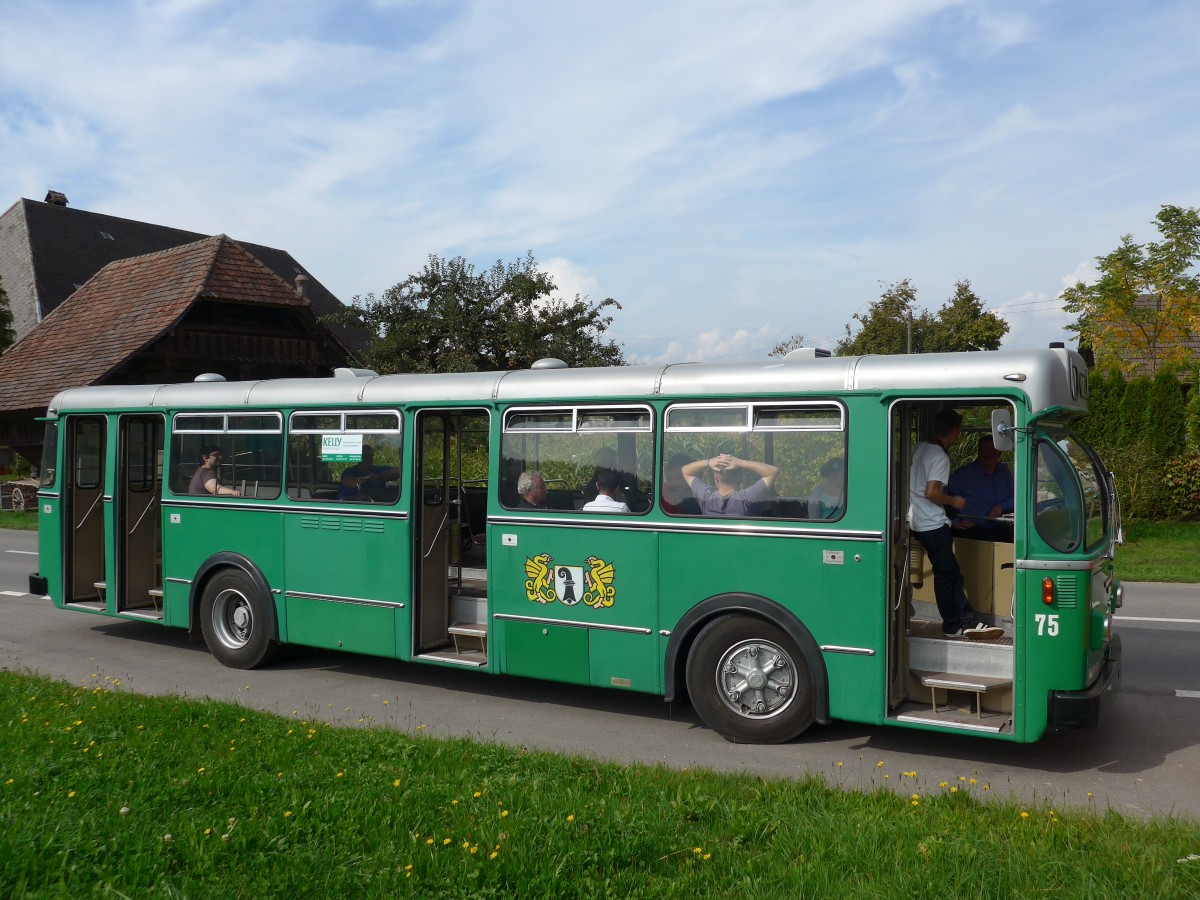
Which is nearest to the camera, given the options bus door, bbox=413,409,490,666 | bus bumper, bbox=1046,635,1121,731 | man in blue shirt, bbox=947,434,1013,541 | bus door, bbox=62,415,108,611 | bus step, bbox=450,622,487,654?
bus bumper, bbox=1046,635,1121,731

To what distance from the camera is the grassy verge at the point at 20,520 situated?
24500 mm

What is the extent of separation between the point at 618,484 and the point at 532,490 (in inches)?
29.1

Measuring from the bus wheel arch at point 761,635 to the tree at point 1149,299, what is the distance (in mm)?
22208

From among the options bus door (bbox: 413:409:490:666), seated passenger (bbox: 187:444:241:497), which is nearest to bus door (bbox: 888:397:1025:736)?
bus door (bbox: 413:409:490:666)

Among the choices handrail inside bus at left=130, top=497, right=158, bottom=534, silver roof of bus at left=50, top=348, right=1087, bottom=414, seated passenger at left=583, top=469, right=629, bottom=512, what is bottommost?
handrail inside bus at left=130, top=497, right=158, bottom=534

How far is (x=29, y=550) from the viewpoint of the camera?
64.2 feet

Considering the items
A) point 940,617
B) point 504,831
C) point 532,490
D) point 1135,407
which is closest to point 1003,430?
point 940,617

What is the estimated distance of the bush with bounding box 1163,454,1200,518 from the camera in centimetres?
1977

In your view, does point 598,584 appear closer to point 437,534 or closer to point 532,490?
point 532,490

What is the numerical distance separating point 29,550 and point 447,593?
14.2 metres

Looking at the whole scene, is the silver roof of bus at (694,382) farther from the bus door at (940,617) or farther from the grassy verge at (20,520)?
the grassy verge at (20,520)

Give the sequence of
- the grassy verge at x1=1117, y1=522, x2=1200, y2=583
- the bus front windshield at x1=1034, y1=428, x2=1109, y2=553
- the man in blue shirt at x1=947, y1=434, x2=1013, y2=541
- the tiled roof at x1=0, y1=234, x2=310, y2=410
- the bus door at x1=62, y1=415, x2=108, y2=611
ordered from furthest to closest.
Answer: the tiled roof at x1=0, y1=234, x2=310, y2=410 < the grassy verge at x1=1117, y1=522, x2=1200, y2=583 < the bus door at x1=62, y1=415, x2=108, y2=611 < the man in blue shirt at x1=947, y1=434, x2=1013, y2=541 < the bus front windshield at x1=1034, y1=428, x2=1109, y2=553

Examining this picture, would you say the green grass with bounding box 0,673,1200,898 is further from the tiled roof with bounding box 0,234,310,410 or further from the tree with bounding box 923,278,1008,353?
the tree with bounding box 923,278,1008,353

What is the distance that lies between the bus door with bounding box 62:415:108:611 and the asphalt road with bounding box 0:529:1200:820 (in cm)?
56
